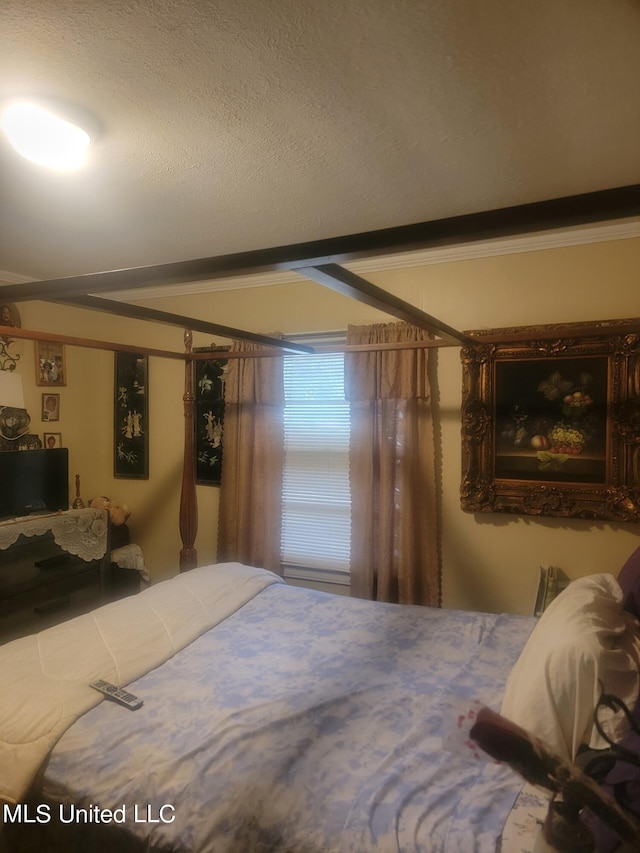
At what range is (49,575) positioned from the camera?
3.09 meters

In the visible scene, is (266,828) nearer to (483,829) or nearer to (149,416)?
(483,829)

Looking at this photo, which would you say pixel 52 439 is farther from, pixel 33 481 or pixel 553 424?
pixel 553 424

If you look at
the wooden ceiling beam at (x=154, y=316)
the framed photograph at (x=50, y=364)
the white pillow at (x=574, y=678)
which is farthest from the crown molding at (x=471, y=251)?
the white pillow at (x=574, y=678)

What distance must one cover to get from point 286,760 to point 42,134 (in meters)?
1.92

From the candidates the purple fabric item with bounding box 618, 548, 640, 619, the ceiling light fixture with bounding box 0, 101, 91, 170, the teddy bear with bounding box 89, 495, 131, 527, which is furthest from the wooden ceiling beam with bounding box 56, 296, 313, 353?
the teddy bear with bounding box 89, 495, 131, 527

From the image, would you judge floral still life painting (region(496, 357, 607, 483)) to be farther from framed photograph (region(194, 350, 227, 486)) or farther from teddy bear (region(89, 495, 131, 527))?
teddy bear (region(89, 495, 131, 527))

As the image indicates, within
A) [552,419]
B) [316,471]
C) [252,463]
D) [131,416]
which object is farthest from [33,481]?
[552,419]

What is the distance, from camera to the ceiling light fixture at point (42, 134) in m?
1.48

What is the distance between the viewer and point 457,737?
27.9 inches

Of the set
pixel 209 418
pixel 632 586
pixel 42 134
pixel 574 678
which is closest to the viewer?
pixel 574 678

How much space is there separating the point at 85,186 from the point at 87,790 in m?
1.99

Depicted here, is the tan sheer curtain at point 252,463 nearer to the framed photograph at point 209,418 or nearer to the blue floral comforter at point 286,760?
the framed photograph at point 209,418

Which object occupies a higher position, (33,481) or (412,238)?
(412,238)

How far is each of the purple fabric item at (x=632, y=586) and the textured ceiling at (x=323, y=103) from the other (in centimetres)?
140
